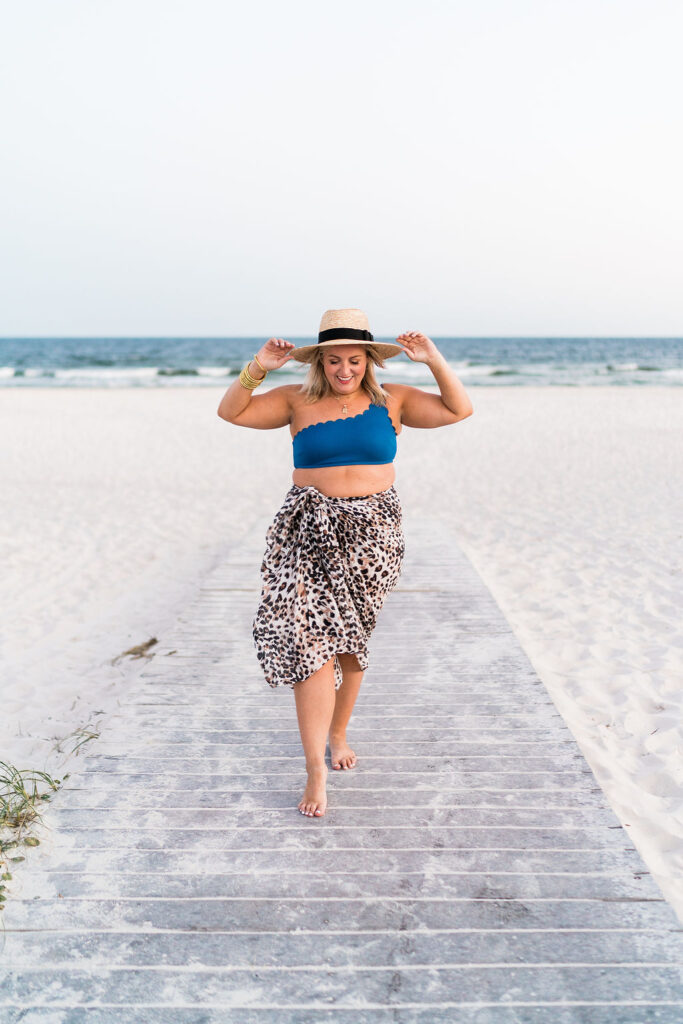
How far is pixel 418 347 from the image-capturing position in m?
2.57

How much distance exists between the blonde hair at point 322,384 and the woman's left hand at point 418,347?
114 millimetres

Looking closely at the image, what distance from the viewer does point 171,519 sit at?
8.48 meters

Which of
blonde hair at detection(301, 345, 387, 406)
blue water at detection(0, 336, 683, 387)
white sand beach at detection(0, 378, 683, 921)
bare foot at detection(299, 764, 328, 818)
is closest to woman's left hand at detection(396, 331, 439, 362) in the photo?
blonde hair at detection(301, 345, 387, 406)

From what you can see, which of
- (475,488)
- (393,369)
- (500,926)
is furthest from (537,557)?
(393,369)

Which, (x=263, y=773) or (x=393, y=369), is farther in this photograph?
(x=393, y=369)

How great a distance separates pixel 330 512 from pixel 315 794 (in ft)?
2.94

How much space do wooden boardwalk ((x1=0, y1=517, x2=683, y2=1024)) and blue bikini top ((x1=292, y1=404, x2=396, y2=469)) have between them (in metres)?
1.10

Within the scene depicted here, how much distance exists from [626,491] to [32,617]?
7229 mm

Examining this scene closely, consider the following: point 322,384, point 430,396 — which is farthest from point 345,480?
point 430,396

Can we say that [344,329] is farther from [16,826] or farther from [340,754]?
[16,826]

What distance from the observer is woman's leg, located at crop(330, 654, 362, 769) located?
2658 mm

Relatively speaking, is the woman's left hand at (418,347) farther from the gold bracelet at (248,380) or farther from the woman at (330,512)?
the gold bracelet at (248,380)

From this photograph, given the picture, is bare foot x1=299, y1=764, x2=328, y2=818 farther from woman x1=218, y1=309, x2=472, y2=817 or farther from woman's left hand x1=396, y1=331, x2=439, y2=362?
woman's left hand x1=396, y1=331, x2=439, y2=362

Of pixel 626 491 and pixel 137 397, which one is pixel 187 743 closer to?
pixel 626 491
